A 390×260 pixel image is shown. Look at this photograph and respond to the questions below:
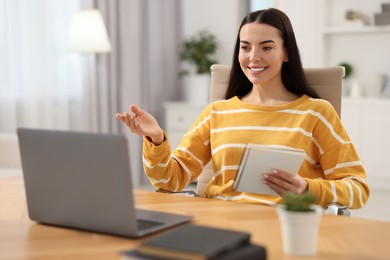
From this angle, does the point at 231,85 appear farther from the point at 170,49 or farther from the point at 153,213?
the point at 170,49

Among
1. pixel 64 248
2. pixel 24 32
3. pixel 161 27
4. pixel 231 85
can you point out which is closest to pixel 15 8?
pixel 24 32

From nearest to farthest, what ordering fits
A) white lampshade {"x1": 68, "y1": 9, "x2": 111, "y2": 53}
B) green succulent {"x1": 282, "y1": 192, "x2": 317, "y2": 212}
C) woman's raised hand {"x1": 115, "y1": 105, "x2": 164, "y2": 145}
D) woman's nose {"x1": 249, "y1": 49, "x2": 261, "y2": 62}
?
green succulent {"x1": 282, "y1": 192, "x2": 317, "y2": 212} < woman's raised hand {"x1": 115, "y1": 105, "x2": 164, "y2": 145} < woman's nose {"x1": 249, "y1": 49, "x2": 261, "y2": 62} < white lampshade {"x1": 68, "y1": 9, "x2": 111, "y2": 53}

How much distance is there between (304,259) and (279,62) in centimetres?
104

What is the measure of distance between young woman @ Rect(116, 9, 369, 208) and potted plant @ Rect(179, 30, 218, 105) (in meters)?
2.89

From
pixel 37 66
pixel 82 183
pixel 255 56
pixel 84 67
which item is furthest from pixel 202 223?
pixel 84 67

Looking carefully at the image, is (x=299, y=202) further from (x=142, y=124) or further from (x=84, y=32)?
(x=84, y=32)

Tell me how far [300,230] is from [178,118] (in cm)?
395

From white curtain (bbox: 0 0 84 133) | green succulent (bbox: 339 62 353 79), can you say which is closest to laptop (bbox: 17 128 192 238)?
white curtain (bbox: 0 0 84 133)

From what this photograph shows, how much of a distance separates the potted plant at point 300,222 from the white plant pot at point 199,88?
3883 mm

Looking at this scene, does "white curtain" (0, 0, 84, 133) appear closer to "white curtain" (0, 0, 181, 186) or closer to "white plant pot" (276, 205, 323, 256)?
"white curtain" (0, 0, 181, 186)

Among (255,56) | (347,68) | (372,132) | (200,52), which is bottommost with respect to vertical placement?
(372,132)

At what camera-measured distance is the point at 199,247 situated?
1.11 meters

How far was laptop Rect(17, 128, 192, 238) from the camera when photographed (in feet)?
4.45

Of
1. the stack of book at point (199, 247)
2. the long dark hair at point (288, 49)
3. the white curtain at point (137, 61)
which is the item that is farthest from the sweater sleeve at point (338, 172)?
the white curtain at point (137, 61)
